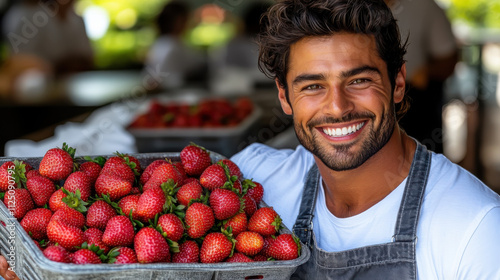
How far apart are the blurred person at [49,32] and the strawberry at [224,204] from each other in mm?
4101

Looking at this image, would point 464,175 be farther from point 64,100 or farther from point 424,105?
point 64,100

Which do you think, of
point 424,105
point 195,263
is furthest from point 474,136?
point 195,263

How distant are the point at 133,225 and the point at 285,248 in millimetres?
386

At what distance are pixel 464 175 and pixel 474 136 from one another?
435 cm

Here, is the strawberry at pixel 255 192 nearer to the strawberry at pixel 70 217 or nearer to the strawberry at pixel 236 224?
the strawberry at pixel 236 224

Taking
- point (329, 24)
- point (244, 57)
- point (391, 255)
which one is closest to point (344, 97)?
point (329, 24)

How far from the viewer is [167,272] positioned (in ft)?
4.21

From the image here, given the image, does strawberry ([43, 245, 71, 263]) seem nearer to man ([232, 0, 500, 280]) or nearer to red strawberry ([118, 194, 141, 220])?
red strawberry ([118, 194, 141, 220])

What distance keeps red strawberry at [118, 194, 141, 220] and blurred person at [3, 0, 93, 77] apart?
4.01 m

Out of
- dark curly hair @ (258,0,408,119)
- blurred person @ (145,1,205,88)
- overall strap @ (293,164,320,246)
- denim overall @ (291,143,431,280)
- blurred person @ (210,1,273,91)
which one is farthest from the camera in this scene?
blurred person @ (145,1,205,88)

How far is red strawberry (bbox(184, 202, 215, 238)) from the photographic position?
1.44 meters

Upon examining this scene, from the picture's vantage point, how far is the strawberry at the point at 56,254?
1.27m

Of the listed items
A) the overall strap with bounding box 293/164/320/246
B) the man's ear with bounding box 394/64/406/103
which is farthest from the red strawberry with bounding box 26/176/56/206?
the man's ear with bounding box 394/64/406/103

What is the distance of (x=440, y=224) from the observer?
1562 millimetres
